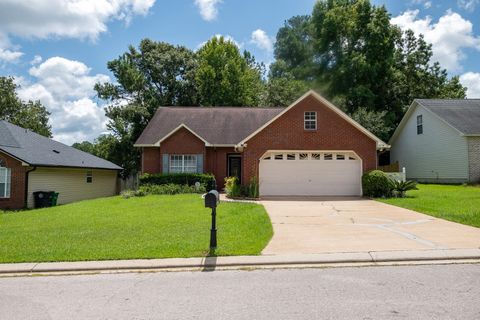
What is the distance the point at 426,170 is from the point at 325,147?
43.8ft

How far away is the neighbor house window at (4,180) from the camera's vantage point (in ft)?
69.1

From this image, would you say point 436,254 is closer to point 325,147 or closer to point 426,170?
point 325,147

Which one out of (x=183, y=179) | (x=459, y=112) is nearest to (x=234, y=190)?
(x=183, y=179)

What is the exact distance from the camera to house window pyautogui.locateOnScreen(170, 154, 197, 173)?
80.8 ft

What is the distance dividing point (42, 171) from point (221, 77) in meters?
23.6

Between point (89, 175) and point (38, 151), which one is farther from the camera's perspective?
point (89, 175)

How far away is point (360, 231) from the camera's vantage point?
10.2 meters

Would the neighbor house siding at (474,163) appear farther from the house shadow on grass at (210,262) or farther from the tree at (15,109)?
the tree at (15,109)

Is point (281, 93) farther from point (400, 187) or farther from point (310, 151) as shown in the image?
point (400, 187)

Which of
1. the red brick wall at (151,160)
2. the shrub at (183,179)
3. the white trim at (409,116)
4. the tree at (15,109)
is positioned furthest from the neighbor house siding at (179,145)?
the tree at (15,109)

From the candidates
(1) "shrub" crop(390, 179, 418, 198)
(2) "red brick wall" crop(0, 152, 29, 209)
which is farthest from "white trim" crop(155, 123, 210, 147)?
(1) "shrub" crop(390, 179, 418, 198)

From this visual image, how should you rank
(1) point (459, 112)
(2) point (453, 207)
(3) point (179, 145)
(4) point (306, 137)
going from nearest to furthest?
1. (2) point (453, 207)
2. (4) point (306, 137)
3. (3) point (179, 145)
4. (1) point (459, 112)

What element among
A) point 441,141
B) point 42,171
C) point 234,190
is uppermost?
point 441,141

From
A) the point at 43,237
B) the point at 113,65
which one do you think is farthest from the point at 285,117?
the point at 113,65
